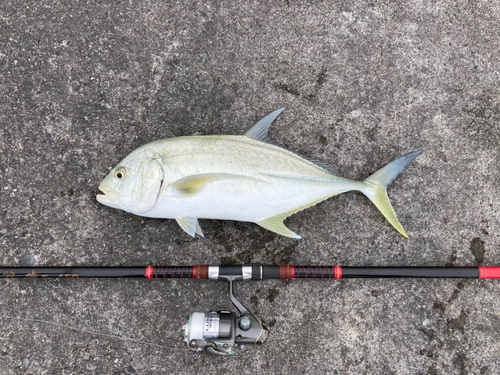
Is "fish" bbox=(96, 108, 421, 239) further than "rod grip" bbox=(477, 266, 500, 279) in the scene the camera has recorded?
No

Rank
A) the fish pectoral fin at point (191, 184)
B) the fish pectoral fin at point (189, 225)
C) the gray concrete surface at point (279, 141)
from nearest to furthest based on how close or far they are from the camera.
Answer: the fish pectoral fin at point (191, 184) < the fish pectoral fin at point (189, 225) < the gray concrete surface at point (279, 141)

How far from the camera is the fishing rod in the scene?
1.99 meters

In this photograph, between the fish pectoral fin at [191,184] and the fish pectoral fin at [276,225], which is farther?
the fish pectoral fin at [276,225]

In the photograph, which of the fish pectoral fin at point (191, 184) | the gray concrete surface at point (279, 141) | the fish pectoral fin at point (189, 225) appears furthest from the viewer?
the gray concrete surface at point (279, 141)

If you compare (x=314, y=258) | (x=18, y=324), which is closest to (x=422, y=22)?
(x=314, y=258)

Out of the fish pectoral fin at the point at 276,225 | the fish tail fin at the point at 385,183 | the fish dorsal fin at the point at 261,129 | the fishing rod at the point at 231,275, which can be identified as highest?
the fish dorsal fin at the point at 261,129

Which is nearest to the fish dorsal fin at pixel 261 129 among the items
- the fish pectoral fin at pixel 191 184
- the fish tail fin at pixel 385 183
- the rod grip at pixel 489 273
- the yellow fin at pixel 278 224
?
the fish pectoral fin at pixel 191 184

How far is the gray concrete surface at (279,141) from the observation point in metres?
2.23

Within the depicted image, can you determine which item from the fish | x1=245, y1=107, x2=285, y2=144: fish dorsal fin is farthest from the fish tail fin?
x1=245, y1=107, x2=285, y2=144: fish dorsal fin

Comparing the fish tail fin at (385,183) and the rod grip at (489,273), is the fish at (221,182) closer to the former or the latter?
the fish tail fin at (385,183)

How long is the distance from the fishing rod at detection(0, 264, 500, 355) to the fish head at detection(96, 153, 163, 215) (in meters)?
0.44

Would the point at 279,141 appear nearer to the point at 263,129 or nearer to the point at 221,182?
the point at 263,129

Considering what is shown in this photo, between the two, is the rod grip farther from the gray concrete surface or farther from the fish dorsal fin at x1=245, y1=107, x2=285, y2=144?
the fish dorsal fin at x1=245, y1=107, x2=285, y2=144

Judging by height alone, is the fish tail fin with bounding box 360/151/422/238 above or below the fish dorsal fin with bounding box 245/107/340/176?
below
